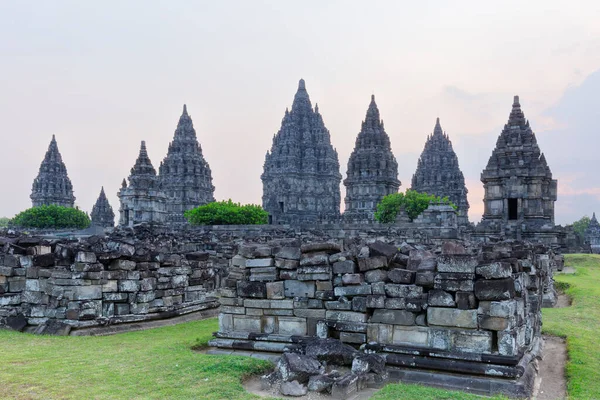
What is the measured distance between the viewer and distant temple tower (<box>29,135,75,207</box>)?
8000cm

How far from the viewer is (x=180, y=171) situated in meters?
72.7

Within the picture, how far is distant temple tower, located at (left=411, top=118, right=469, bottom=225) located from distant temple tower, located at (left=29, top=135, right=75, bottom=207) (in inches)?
2056

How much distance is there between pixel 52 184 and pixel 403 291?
271 ft

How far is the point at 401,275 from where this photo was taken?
7.48 metres

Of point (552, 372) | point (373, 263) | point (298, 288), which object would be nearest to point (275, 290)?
point (298, 288)

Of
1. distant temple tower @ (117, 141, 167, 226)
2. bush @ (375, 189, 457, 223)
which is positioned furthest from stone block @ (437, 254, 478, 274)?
bush @ (375, 189, 457, 223)

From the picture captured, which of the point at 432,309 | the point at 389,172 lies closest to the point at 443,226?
the point at 389,172

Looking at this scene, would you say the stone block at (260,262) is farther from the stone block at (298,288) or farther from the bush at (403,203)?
the bush at (403,203)

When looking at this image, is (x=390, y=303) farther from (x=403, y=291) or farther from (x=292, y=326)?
(x=292, y=326)

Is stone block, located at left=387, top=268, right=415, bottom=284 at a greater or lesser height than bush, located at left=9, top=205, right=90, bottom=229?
lesser

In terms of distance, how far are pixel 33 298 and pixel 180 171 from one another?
6310 cm

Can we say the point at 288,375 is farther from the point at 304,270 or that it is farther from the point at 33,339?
the point at 33,339

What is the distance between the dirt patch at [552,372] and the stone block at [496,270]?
60.1 inches

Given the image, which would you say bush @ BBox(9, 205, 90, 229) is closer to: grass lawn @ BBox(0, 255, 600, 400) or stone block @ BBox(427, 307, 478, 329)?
grass lawn @ BBox(0, 255, 600, 400)
